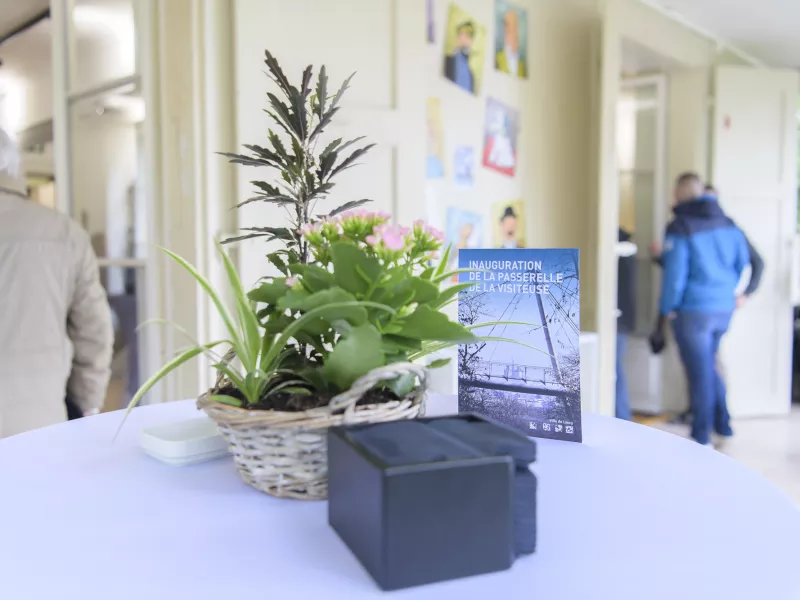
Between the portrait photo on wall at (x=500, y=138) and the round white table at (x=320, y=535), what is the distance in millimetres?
2544

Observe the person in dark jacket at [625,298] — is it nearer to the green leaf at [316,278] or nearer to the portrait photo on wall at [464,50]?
the portrait photo on wall at [464,50]

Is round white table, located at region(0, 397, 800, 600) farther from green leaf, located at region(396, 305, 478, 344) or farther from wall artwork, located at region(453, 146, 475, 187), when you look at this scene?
wall artwork, located at region(453, 146, 475, 187)

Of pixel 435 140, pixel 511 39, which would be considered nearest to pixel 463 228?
pixel 435 140

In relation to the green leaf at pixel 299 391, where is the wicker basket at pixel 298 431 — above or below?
below

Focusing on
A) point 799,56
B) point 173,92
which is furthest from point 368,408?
point 799,56

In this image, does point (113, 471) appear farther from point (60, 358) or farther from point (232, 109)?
point (232, 109)

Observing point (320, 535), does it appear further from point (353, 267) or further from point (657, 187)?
point (657, 187)

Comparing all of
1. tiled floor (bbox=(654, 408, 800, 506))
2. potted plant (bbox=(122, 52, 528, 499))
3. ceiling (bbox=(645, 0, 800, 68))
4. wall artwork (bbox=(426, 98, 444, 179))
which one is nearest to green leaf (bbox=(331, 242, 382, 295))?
potted plant (bbox=(122, 52, 528, 499))

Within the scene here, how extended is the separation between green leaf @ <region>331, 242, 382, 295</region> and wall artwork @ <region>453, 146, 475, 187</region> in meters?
2.47

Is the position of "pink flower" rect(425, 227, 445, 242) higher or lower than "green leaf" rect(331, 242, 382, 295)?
higher

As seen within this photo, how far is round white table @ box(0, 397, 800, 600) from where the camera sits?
57cm

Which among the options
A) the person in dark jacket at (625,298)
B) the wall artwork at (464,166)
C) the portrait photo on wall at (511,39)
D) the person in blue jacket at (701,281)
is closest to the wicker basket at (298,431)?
the wall artwork at (464,166)

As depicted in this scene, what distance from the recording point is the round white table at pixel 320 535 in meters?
0.57

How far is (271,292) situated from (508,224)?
2.71 meters
